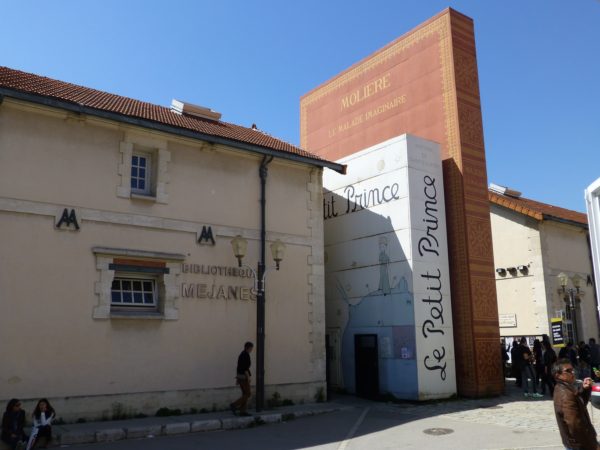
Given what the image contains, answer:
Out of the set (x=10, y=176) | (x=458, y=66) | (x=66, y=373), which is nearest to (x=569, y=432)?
(x=66, y=373)

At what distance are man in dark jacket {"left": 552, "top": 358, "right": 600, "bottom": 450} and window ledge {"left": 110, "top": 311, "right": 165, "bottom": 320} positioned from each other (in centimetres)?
864

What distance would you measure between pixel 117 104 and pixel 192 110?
3.33 m

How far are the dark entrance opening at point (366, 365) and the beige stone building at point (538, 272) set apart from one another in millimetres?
8534

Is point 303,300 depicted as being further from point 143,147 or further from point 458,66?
point 458,66

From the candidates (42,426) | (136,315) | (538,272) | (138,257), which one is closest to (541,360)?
(538,272)

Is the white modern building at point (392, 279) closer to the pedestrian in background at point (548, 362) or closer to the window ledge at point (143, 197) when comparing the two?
the pedestrian in background at point (548, 362)

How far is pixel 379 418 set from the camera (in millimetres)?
12250

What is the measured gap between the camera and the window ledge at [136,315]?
11.3 meters

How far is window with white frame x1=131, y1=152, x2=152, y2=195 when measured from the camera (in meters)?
12.5

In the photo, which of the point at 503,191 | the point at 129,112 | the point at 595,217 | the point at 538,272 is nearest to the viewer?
the point at 595,217

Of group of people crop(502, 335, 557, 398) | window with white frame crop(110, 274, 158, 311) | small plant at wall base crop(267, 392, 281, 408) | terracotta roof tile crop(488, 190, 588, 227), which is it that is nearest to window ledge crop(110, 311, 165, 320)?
window with white frame crop(110, 274, 158, 311)

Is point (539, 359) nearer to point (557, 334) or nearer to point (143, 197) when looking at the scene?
point (557, 334)

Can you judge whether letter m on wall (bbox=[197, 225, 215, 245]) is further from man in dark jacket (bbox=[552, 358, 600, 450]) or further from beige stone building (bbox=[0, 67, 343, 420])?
man in dark jacket (bbox=[552, 358, 600, 450])

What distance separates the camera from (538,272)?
21062mm
